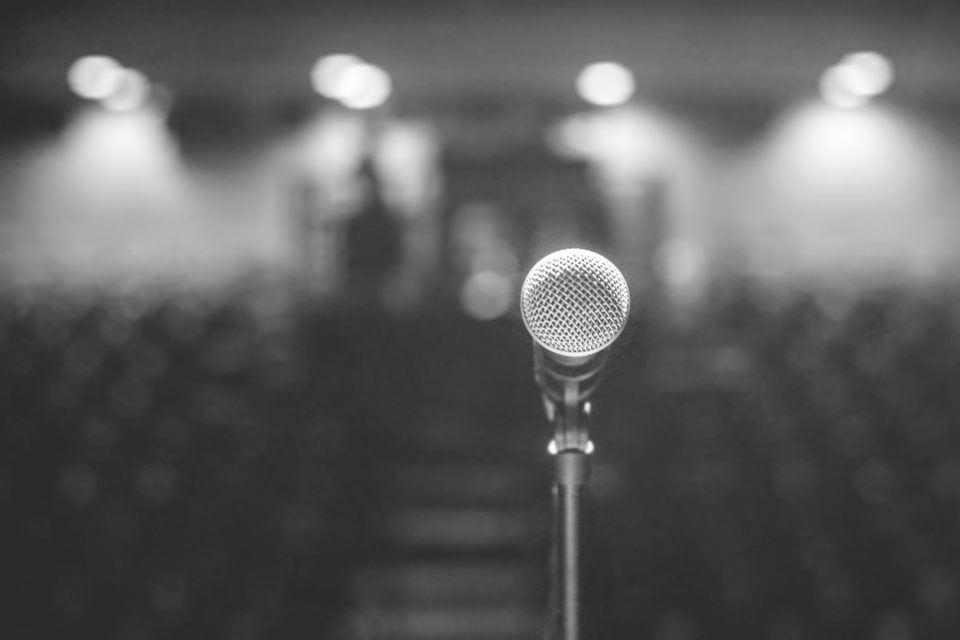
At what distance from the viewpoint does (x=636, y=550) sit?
3199mm

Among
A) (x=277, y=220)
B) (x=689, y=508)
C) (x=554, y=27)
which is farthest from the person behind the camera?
(x=277, y=220)

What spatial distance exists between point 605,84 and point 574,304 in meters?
5.35

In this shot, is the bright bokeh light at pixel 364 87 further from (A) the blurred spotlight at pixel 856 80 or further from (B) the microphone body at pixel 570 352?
(B) the microphone body at pixel 570 352

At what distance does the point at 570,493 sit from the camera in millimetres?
998

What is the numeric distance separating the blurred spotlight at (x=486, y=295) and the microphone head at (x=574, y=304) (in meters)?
3.11

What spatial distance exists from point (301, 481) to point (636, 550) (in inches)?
42.8

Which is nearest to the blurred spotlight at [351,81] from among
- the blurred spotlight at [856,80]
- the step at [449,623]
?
the blurred spotlight at [856,80]

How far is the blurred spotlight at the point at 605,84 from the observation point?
19.2ft

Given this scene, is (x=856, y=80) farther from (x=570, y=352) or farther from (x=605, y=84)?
(x=570, y=352)

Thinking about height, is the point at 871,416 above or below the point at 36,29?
below

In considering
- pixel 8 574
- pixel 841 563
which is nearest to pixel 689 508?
pixel 841 563

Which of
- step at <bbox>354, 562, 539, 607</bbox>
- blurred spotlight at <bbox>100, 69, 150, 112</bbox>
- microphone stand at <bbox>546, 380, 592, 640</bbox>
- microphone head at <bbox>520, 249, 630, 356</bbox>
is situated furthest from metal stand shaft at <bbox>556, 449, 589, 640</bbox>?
blurred spotlight at <bbox>100, 69, 150, 112</bbox>

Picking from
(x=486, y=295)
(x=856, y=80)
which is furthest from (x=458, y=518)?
(x=856, y=80)

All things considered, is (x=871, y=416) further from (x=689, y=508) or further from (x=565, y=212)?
(x=565, y=212)
